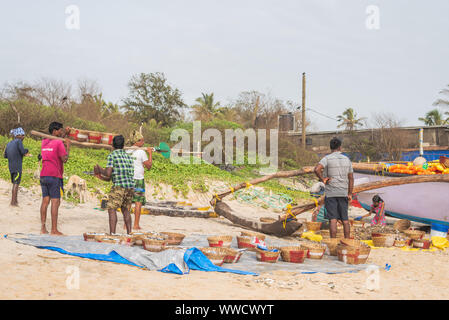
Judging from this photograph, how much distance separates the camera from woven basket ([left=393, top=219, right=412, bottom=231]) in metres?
9.50

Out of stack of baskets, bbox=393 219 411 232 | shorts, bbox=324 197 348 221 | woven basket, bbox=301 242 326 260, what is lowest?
stack of baskets, bbox=393 219 411 232

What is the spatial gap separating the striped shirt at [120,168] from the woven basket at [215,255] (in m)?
2.05

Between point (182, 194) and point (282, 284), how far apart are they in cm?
1015

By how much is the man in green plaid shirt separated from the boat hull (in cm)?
657

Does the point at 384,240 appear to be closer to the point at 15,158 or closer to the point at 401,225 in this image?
the point at 401,225

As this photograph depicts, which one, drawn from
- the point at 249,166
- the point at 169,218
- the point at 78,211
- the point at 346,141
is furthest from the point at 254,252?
the point at 346,141

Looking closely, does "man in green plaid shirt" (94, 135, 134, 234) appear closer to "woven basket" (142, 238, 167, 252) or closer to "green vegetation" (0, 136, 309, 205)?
"woven basket" (142, 238, 167, 252)

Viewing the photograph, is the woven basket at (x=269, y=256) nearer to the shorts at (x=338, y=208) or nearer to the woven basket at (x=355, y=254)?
the woven basket at (x=355, y=254)

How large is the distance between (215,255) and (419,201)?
6651 millimetres

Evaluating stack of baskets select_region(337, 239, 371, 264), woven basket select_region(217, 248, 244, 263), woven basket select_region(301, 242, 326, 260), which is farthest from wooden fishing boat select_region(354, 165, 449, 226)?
woven basket select_region(217, 248, 244, 263)

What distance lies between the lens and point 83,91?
32.3 meters

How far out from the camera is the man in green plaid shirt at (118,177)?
6609 millimetres

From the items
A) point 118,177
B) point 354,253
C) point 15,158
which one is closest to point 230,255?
point 354,253

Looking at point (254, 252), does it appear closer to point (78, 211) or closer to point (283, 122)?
point (78, 211)
